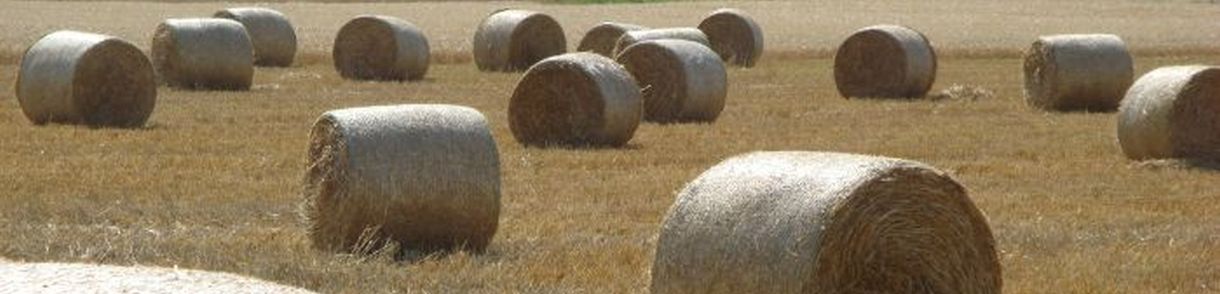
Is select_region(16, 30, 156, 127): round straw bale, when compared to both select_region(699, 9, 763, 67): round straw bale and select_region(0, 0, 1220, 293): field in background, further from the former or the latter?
select_region(699, 9, 763, 67): round straw bale

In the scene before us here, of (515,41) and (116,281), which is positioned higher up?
(116,281)

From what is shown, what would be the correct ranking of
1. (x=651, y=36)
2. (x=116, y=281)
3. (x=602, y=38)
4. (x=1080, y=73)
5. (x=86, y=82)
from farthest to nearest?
1. (x=602, y=38)
2. (x=651, y=36)
3. (x=1080, y=73)
4. (x=86, y=82)
5. (x=116, y=281)

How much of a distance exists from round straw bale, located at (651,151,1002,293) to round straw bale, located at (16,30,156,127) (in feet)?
42.4

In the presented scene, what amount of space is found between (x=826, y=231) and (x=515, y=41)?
81.2 feet

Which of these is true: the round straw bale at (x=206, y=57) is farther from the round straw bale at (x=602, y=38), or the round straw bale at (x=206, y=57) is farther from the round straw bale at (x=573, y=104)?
the round straw bale at (x=602, y=38)

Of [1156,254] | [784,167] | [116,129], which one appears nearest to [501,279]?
[784,167]

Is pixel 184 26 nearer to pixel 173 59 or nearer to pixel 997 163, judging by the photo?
pixel 173 59

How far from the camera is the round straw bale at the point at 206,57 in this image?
27.0m

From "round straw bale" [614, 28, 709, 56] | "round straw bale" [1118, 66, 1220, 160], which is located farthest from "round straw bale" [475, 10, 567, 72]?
"round straw bale" [1118, 66, 1220, 160]

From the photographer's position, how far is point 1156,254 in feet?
40.5

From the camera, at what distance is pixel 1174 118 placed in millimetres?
18547

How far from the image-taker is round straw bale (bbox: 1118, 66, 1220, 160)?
60.8 feet

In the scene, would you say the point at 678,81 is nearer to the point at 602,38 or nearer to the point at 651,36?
the point at 651,36

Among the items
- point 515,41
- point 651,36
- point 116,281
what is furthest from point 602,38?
point 116,281
